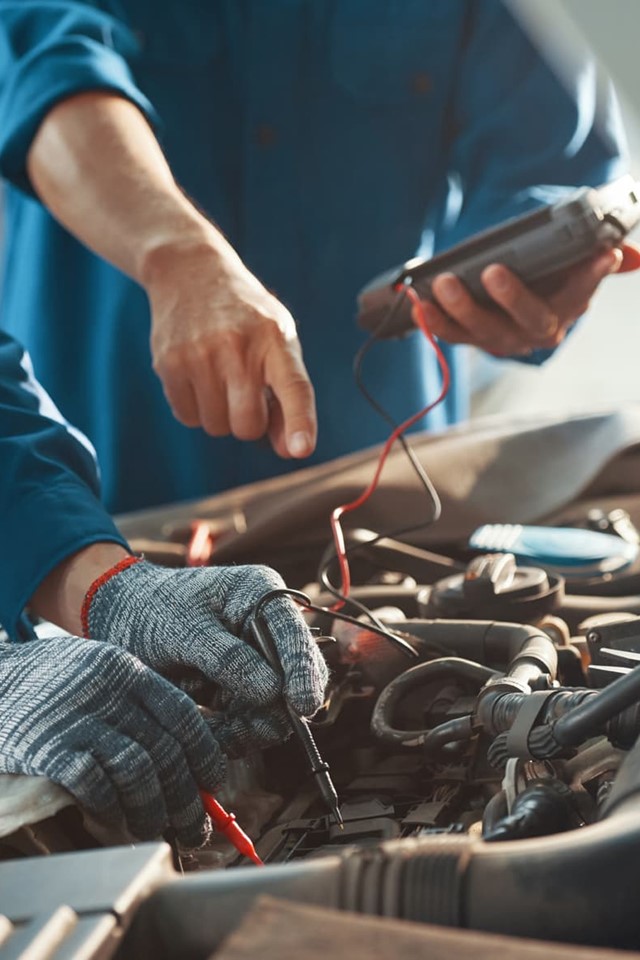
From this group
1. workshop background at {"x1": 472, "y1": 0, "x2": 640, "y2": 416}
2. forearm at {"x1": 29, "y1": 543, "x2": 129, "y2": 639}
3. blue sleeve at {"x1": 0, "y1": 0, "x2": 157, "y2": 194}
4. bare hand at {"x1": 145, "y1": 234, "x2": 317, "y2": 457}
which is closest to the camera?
forearm at {"x1": 29, "y1": 543, "x2": 129, "y2": 639}

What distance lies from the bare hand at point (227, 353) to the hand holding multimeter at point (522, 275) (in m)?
0.17

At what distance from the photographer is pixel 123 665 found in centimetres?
61

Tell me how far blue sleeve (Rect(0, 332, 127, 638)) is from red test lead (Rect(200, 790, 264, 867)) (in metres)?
0.26

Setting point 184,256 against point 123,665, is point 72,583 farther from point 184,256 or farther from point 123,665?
point 184,256

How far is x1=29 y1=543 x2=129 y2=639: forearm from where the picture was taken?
2.56ft

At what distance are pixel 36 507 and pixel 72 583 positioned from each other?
0.08 m

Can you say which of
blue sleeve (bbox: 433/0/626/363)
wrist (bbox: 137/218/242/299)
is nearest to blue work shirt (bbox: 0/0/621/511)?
blue sleeve (bbox: 433/0/626/363)

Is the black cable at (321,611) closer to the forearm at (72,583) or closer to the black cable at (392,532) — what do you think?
the black cable at (392,532)

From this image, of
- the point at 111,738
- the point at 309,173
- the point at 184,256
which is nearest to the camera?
the point at 111,738

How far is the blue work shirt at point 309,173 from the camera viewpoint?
5.56 feet

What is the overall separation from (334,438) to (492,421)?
1.37 ft

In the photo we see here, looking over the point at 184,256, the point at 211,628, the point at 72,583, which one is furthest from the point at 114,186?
the point at 211,628

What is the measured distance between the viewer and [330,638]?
720 millimetres

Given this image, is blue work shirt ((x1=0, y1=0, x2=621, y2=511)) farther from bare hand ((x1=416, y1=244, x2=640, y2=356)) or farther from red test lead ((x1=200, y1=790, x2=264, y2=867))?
red test lead ((x1=200, y1=790, x2=264, y2=867))
